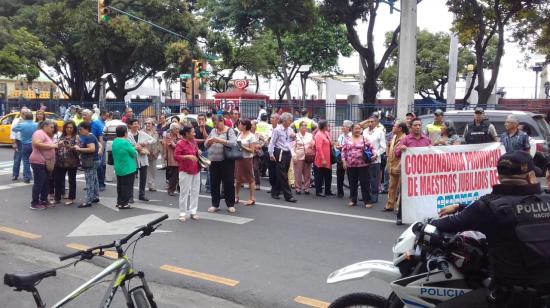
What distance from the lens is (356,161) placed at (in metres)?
9.39

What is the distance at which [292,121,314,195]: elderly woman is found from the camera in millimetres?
10781

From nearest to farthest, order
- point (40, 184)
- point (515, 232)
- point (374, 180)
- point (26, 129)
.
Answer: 1. point (515, 232)
2. point (40, 184)
3. point (374, 180)
4. point (26, 129)

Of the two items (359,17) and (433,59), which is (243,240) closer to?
(359,17)

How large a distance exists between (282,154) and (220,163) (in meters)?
1.72

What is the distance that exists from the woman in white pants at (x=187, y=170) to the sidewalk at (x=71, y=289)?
235 cm

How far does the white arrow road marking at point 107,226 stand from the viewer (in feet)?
25.1

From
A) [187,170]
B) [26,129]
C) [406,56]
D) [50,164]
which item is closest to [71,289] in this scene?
[187,170]

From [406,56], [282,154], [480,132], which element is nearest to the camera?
[480,132]

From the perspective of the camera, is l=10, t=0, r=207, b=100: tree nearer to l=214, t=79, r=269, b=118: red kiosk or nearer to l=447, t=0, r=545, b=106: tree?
l=214, t=79, r=269, b=118: red kiosk

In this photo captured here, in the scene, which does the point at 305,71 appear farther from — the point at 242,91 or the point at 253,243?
the point at 253,243

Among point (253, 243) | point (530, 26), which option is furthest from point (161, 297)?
point (530, 26)

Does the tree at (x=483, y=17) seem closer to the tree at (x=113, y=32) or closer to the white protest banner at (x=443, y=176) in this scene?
the white protest banner at (x=443, y=176)

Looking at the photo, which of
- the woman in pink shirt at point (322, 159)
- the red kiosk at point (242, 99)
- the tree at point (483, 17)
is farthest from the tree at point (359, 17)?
the woman in pink shirt at point (322, 159)

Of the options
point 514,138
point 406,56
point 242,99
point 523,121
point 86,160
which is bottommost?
point 86,160
